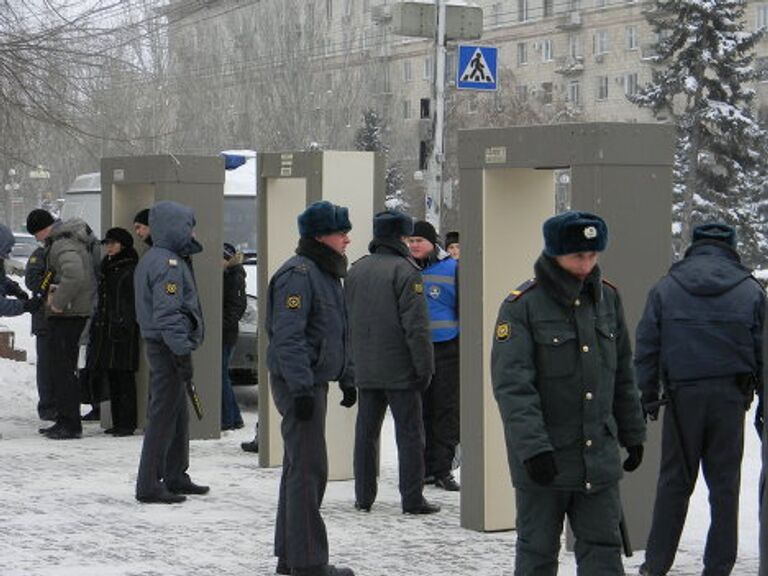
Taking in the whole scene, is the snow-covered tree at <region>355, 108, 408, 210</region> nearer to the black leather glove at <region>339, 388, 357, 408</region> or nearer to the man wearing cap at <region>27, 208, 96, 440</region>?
the man wearing cap at <region>27, 208, 96, 440</region>

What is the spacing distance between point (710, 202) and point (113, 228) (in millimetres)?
38886

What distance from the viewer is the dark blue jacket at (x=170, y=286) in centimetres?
1069

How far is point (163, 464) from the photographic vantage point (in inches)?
437

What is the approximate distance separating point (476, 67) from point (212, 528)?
11828 millimetres

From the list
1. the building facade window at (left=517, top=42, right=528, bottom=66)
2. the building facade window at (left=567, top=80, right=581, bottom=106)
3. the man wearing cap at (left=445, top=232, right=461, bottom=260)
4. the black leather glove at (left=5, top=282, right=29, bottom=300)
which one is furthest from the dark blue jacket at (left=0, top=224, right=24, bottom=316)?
the building facade window at (left=517, top=42, right=528, bottom=66)

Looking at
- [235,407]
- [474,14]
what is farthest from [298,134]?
[235,407]

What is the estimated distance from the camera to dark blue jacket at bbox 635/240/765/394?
27.3 feet

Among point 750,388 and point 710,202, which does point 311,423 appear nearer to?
point 750,388

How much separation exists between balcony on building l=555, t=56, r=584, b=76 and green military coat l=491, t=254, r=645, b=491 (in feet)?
252

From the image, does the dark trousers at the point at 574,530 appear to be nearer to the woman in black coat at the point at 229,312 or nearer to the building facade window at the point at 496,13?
the woman in black coat at the point at 229,312

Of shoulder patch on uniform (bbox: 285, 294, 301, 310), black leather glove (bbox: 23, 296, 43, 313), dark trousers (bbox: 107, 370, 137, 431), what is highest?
shoulder patch on uniform (bbox: 285, 294, 301, 310)

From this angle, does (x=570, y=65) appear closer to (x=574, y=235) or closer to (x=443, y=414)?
(x=443, y=414)

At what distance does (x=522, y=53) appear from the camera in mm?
86562

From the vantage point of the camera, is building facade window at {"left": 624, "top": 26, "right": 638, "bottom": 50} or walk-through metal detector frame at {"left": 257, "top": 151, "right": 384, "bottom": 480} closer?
walk-through metal detector frame at {"left": 257, "top": 151, "right": 384, "bottom": 480}
